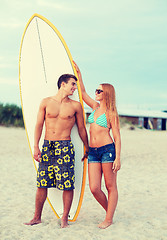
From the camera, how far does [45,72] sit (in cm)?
421

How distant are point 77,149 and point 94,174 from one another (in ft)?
1.43

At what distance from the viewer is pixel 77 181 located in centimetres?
407

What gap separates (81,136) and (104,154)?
0.40 meters

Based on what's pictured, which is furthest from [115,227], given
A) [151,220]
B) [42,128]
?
[42,128]

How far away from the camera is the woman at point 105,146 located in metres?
3.64

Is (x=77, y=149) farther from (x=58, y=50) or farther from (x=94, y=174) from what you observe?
(x=58, y=50)

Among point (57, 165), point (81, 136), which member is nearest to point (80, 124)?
point (81, 136)

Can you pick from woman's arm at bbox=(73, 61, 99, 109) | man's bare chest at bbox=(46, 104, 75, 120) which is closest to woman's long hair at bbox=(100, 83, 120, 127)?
woman's arm at bbox=(73, 61, 99, 109)

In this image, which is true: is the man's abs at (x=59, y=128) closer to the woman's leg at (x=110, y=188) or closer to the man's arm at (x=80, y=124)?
the man's arm at (x=80, y=124)

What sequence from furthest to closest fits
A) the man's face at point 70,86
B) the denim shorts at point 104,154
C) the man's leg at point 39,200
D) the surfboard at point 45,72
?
the surfboard at point 45,72, the man's leg at point 39,200, the man's face at point 70,86, the denim shorts at point 104,154

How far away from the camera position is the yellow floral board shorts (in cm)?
368

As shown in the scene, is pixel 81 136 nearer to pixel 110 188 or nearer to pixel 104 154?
pixel 104 154

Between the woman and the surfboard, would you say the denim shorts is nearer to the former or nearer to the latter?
the woman

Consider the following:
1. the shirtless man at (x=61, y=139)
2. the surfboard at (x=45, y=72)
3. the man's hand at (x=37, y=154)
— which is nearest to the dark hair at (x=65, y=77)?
the shirtless man at (x=61, y=139)
